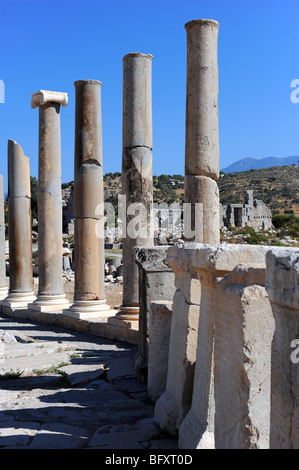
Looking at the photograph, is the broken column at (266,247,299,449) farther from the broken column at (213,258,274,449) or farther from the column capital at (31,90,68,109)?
the column capital at (31,90,68,109)

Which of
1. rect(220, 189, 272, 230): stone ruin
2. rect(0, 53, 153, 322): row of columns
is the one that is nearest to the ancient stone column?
rect(0, 53, 153, 322): row of columns

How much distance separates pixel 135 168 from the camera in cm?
991

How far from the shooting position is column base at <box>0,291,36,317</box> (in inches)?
557

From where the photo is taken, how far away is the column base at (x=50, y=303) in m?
12.8

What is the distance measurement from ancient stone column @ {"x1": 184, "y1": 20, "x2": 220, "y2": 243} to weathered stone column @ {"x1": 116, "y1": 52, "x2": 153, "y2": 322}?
1.49 metres

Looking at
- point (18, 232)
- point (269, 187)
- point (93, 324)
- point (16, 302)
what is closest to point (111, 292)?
point (16, 302)

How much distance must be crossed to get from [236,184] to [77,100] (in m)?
58.8

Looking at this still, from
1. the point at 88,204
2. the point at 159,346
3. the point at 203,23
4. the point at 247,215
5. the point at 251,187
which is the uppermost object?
the point at 251,187

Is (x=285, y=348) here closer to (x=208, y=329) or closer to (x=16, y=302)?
(x=208, y=329)

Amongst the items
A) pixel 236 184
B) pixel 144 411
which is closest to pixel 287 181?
pixel 236 184

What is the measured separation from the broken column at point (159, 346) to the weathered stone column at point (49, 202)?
735 cm

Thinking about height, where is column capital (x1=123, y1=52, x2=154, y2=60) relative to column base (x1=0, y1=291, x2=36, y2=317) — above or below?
above

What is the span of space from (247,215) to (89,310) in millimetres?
36490
